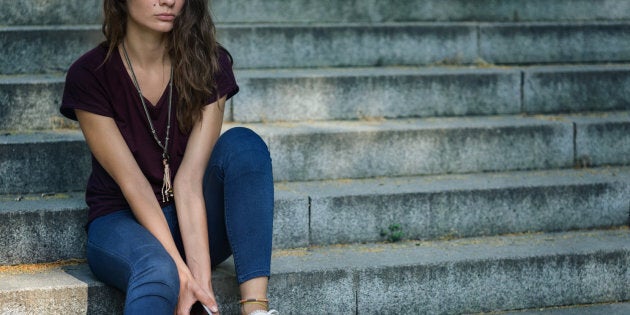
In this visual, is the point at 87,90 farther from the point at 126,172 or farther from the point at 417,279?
the point at 417,279

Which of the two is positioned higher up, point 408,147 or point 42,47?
point 42,47

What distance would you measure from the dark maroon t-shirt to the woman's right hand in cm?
42

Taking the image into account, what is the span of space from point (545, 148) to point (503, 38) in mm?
1004

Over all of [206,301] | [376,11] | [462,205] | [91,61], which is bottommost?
[462,205]

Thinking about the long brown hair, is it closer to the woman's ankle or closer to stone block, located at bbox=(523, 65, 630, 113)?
the woman's ankle

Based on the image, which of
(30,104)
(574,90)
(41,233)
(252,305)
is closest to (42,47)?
(30,104)

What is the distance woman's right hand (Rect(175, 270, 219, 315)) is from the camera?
319 cm

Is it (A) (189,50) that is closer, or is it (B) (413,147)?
(A) (189,50)

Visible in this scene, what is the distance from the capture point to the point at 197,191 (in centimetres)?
344

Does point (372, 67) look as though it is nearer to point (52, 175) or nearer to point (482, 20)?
point (482, 20)

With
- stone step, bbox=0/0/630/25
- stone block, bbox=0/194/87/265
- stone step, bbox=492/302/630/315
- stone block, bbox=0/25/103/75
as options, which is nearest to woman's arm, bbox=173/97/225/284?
stone block, bbox=0/194/87/265

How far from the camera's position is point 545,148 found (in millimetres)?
4773

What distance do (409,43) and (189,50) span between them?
86.8 inches

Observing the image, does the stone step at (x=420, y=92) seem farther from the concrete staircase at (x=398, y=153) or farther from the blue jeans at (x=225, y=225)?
the blue jeans at (x=225, y=225)
